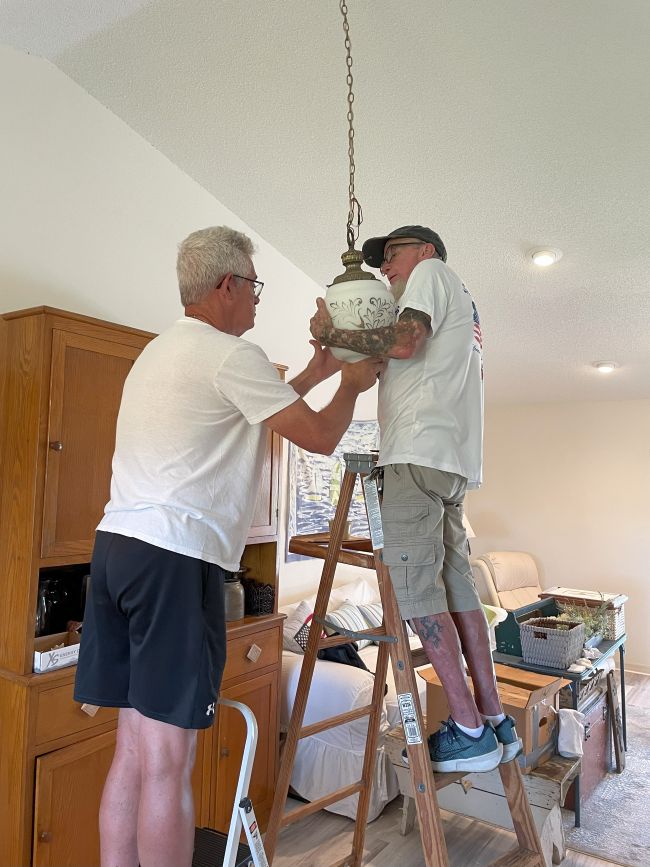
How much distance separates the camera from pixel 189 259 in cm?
161

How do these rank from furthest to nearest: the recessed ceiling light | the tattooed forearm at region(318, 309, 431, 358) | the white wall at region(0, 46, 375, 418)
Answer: the recessed ceiling light < the white wall at region(0, 46, 375, 418) < the tattooed forearm at region(318, 309, 431, 358)

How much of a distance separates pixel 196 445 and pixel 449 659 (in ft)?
2.44

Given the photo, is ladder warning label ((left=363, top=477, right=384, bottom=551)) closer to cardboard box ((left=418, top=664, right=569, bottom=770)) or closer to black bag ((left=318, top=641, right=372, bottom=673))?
cardboard box ((left=418, top=664, right=569, bottom=770))

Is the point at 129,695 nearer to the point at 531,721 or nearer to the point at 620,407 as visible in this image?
the point at 531,721

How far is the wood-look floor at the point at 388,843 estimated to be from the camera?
2559mm

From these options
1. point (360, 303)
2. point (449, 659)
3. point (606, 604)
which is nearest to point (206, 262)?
point (360, 303)

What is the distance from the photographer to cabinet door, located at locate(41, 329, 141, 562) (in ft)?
6.64

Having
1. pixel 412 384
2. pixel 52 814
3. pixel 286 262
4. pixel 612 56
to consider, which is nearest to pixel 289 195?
pixel 286 262

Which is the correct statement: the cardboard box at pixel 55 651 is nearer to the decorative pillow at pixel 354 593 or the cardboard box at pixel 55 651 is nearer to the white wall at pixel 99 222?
the white wall at pixel 99 222

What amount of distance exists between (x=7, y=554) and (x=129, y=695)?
3.08 feet

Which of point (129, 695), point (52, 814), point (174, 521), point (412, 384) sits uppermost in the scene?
point (412, 384)

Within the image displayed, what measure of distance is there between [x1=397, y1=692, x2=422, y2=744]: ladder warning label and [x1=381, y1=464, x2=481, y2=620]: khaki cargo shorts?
0.66 feet

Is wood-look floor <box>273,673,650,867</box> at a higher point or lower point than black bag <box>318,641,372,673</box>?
lower

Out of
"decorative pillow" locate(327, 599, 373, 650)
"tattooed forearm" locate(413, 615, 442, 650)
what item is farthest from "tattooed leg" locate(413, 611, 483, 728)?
"decorative pillow" locate(327, 599, 373, 650)
